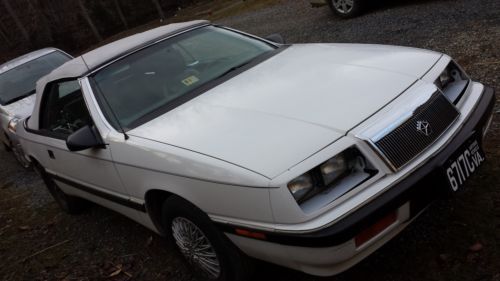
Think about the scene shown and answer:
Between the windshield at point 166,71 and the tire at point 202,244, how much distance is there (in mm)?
677

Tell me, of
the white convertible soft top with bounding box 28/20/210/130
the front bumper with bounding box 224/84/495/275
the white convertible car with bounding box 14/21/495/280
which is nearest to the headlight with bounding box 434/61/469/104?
the white convertible car with bounding box 14/21/495/280

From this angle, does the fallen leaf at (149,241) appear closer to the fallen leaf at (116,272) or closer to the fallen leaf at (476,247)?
the fallen leaf at (116,272)

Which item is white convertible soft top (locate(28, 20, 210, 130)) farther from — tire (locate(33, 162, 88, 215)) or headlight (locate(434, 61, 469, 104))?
headlight (locate(434, 61, 469, 104))

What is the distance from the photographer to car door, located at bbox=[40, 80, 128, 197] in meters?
3.24

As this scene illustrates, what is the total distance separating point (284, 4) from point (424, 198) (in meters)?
11.6

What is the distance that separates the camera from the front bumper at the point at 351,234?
214 cm

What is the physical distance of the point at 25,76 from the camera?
776 centimetres

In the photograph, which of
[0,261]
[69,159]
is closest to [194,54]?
[69,159]

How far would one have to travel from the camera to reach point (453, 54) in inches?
215

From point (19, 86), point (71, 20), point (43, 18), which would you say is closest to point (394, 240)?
point (19, 86)

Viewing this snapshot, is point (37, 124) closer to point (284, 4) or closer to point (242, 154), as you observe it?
point (242, 154)

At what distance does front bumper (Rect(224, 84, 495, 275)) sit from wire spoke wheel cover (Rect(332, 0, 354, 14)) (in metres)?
6.42

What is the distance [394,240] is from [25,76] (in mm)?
6789

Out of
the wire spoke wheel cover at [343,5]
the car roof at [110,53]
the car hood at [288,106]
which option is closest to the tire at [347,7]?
the wire spoke wheel cover at [343,5]
